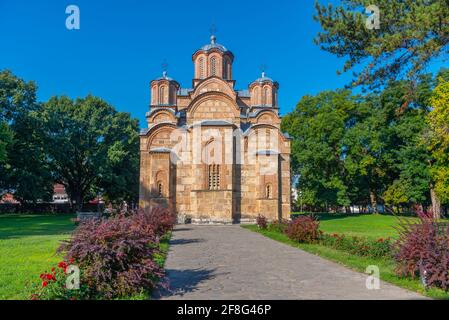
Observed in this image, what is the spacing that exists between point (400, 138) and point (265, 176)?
15.0m

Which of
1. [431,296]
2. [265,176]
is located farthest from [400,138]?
[431,296]

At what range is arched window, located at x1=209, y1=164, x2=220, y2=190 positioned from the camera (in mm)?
25625

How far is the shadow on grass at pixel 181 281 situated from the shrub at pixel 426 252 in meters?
4.13

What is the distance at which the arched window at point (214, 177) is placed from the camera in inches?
1009

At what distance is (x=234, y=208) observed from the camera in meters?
26.1

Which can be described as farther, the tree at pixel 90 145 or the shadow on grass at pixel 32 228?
the tree at pixel 90 145

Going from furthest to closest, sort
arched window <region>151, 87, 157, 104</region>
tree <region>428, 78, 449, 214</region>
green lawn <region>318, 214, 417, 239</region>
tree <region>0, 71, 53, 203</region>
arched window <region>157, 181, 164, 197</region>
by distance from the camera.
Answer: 1. arched window <region>151, 87, 157, 104</region>
2. tree <region>0, 71, 53, 203</region>
3. arched window <region>157, 181, 164, 197</region>
4. tree <region>428, 78, 449, 214</region>
5. green lawn <region>318, 214, 417, 239</region>

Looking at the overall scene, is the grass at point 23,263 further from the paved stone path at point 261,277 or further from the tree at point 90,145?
the tree at point 90,145

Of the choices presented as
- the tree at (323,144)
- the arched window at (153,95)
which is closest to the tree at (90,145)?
the arched window at (153,95)

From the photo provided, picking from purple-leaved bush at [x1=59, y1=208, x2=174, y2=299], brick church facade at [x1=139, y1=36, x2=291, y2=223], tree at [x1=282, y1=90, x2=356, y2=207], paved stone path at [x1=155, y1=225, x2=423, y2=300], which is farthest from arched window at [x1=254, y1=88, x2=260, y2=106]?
purple-leaved bush at [x1=59, y1=208, x2=174, y2=299]

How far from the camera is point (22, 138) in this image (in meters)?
32.1

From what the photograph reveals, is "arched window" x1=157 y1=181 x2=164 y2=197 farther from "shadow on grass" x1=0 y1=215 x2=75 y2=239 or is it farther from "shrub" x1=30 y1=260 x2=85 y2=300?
"shrub" x1=30 y1=260 x2=85 y2=300
